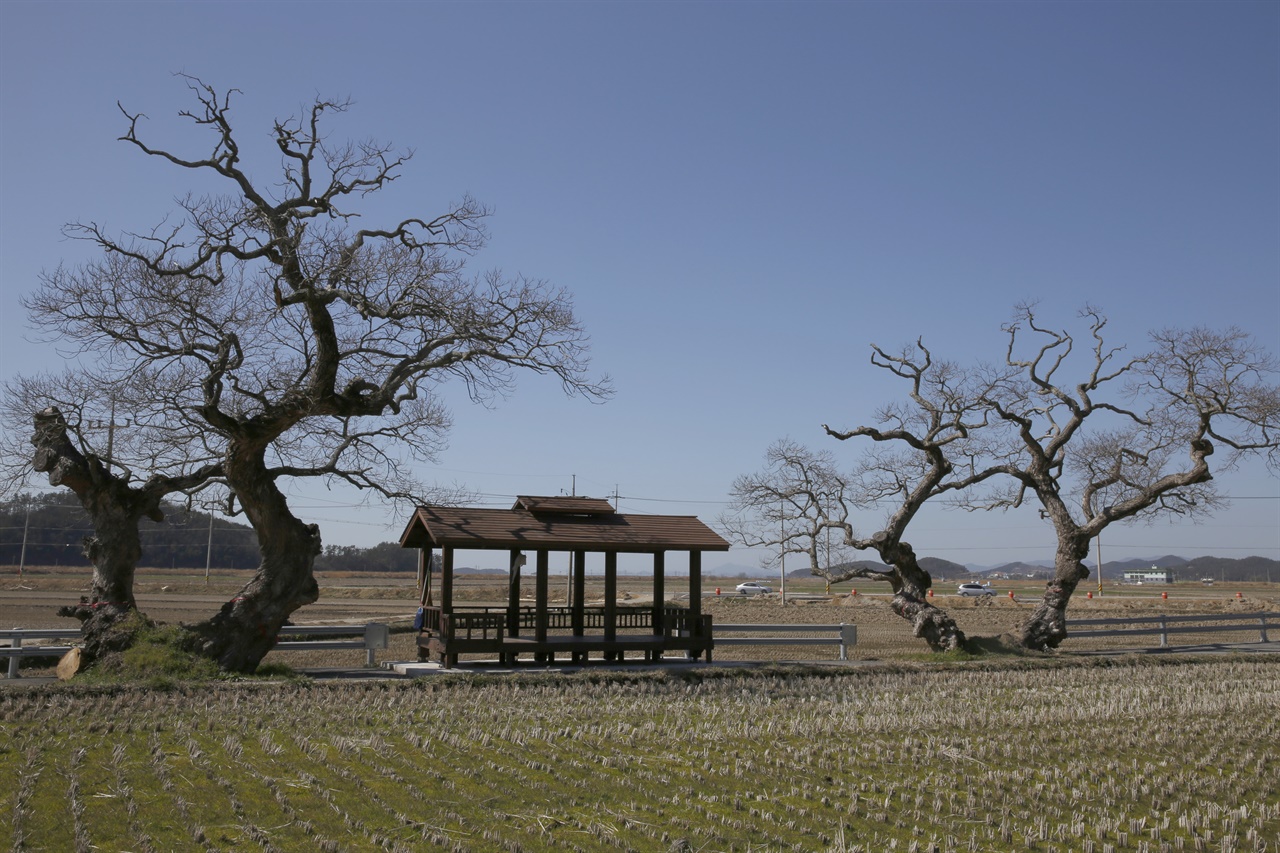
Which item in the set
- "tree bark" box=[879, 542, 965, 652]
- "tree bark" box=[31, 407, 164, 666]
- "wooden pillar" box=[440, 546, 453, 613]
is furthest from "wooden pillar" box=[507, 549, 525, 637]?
"tree bark" box=[879, 542, 965, 652]

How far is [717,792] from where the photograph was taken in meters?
9.77

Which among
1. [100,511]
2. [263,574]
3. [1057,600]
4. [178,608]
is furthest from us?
[178,608]

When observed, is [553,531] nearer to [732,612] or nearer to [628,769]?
[628,769]

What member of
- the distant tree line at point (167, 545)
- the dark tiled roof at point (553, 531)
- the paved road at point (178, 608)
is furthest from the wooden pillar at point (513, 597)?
the distant tree line at point (167, 545)

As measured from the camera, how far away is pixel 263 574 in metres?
19.8

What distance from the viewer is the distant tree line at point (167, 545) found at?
365ft

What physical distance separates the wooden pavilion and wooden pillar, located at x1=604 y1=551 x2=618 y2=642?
0.02 meters

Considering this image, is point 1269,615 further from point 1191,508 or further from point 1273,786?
point 1273,786

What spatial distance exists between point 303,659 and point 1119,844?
68.9ft

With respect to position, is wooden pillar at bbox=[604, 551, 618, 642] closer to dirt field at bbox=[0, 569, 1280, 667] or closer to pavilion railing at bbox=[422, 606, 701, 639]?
pavilion railing at bbox=[422, 606, 701, 639]

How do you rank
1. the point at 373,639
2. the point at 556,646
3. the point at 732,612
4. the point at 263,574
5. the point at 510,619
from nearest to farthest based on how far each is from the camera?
the point at 263,574 → the point at 373,639 → the point at 556,646 → the point at 510,619 → the point at 732,612

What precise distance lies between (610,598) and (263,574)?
26.0ft

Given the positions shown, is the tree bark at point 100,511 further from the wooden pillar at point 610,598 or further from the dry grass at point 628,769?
the wooden pillar at point 610,598

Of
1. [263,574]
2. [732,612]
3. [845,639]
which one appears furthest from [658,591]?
[732,612]
